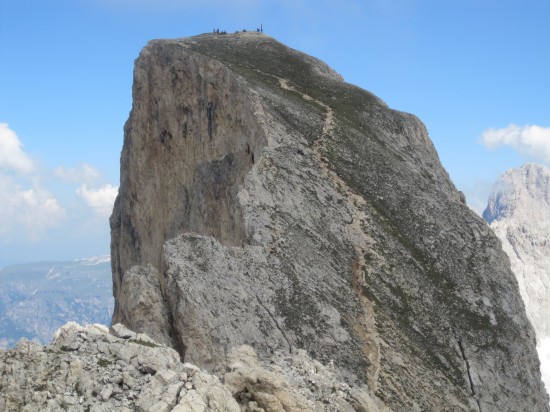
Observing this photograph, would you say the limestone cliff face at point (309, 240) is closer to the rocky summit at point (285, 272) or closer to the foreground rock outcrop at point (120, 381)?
the rocky summit at point (285, 272)

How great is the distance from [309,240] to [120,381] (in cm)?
2247

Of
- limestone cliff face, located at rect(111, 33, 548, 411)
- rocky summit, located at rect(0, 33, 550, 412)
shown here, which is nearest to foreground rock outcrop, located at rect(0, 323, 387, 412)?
rocky summit, located at rect(0, 33, 550, 412)

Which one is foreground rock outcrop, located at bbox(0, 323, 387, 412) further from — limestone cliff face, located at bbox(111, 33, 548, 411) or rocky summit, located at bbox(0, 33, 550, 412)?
limestone cliff face, located at bbox(111, 33, 548, 411)

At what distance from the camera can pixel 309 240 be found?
45.3m

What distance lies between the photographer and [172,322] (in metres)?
38.5

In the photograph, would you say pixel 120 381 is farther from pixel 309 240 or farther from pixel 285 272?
pixel 309 240

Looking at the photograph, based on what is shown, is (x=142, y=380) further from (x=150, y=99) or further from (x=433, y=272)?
(x=150, y=99)

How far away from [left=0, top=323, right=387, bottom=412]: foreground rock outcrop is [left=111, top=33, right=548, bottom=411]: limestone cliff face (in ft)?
27.3

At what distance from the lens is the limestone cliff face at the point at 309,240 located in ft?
129

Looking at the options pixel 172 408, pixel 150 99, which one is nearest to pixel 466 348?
pixel 172 408

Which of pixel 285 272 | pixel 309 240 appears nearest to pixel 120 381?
pixel 285 272

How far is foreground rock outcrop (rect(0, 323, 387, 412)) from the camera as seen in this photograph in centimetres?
2306

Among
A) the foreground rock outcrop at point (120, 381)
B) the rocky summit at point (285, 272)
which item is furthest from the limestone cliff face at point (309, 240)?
the foreground rock outcrop at point (120, 381)

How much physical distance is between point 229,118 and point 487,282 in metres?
23.1
